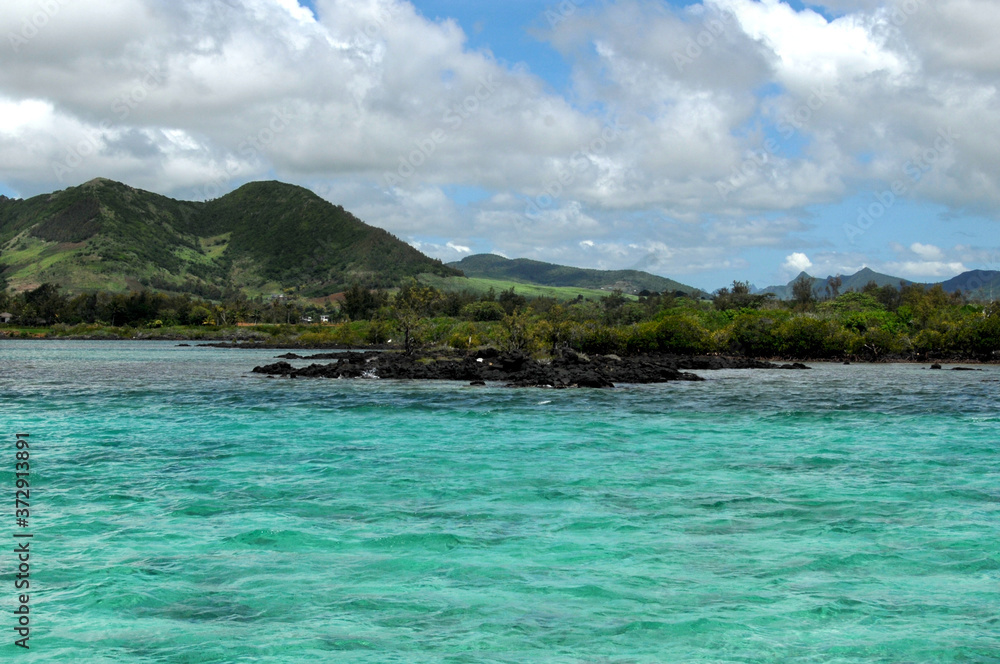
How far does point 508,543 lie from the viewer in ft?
40.1

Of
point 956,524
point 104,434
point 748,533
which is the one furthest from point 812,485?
point 104,434

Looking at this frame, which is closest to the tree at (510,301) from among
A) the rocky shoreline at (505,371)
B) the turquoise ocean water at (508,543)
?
the rocky shoreline at (505,371)

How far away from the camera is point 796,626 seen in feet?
28.6

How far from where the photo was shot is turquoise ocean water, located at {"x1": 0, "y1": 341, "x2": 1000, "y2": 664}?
8398 millimetres

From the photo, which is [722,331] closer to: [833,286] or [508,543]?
[508,543]

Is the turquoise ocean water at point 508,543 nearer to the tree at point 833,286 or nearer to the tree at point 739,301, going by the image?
the tree at point 739,301

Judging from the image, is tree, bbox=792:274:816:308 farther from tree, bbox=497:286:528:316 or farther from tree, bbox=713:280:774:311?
tree, bbox=497:286:528:316

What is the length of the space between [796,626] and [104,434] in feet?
76.0

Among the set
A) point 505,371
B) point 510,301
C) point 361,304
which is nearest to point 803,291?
point 510,301

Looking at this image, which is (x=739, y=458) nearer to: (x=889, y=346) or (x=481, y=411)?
(x=481, y=411)

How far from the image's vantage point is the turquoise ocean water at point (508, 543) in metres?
8.40

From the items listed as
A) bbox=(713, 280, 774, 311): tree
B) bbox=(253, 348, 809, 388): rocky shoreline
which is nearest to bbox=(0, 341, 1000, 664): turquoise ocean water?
bbox=(253, 348, 809, 388): rocky shoreline

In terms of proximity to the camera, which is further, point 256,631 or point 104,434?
point 104,434

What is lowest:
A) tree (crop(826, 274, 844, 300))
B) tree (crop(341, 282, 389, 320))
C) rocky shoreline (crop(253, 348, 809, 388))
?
rocky shoreline (crop(253, 348, 809, 388))
